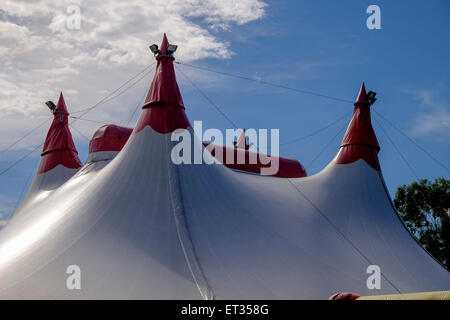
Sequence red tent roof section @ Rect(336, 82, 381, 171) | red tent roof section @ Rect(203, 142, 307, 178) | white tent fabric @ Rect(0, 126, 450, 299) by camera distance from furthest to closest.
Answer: red tent roof section @ Rect(203, 142, 307, 178) < red tent roof section @ Rect(336, 82, 381, 171) < white tent fabric @ Rect(0, 126, 450, 299)

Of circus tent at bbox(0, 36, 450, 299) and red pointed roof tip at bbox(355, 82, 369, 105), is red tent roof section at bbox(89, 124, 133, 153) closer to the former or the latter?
circus tent at bbox(0, 36, 450, 299)

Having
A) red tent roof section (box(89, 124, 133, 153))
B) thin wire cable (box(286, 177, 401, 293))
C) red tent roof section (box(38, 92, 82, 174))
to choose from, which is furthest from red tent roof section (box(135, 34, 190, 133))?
red tent roof section (box(38, 92, 82, 174))

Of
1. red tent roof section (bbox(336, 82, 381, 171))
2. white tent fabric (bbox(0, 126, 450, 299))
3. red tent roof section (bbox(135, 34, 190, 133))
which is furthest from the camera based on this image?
red tent roof section (bbox(336, 82, 381, 171))

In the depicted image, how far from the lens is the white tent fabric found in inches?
262

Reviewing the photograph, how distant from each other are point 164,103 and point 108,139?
265cm

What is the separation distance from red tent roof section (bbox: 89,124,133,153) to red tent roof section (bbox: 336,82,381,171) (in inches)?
203

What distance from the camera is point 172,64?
9.60m

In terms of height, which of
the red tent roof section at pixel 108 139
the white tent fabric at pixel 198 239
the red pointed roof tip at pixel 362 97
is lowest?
the white tent fabric at pixel 198 239

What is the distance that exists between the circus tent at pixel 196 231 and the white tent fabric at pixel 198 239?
22mm

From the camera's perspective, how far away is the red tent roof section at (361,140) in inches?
433

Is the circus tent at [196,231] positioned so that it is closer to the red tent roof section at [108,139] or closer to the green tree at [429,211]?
the red tent roof section at [108,139]

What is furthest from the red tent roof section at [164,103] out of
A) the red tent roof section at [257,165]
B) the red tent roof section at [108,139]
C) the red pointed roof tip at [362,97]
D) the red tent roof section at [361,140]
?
the red pointed roof tip at [362,97]

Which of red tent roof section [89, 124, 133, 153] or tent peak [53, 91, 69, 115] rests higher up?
tent peak [53, 91, 69, 115]

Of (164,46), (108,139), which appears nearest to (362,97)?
(164,46)
